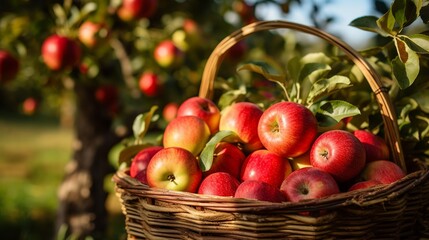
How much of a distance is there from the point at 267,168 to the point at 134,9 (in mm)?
1239

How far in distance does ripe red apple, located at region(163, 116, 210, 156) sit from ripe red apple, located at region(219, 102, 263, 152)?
0.24 ft

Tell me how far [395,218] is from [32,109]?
2.16 m

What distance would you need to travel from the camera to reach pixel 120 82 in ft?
8.09

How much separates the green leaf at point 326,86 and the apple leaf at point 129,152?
522 mm

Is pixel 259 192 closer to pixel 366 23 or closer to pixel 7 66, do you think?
pixel 366 23

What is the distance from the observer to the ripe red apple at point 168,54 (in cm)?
227

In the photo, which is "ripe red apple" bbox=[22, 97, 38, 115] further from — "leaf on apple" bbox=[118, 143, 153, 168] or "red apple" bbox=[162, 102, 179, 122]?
"leaf on apple" bbox=[118, 143, 153, 168]

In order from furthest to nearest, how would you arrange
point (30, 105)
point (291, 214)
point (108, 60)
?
point (30, 105) < point (108, 60) < point (291, 214)

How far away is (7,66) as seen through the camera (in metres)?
2.26

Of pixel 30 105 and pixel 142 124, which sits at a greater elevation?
pixel 30 105

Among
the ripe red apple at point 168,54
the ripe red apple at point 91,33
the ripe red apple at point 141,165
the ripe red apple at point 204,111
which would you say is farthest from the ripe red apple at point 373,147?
the ripe red apple at point 91,33

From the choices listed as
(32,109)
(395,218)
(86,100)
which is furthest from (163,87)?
(395,218)

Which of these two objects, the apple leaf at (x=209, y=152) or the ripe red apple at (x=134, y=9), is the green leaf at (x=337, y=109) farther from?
the ripe red apple at (x=134, y=9)

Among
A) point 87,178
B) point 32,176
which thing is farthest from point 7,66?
point 32,176
